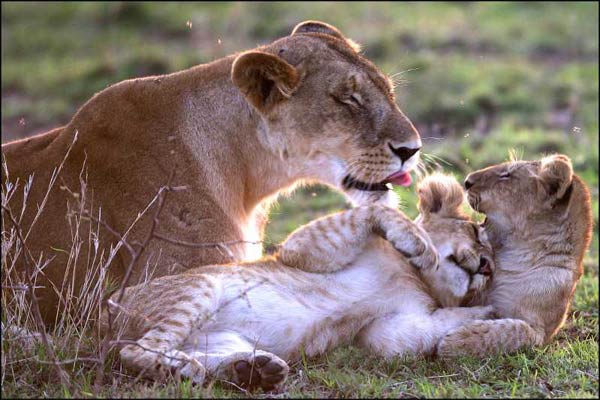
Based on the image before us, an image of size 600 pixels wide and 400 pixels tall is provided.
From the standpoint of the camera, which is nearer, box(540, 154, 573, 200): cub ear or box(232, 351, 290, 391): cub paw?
box(232, 351, 290, 391): cub paw

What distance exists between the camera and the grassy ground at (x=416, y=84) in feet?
14.3

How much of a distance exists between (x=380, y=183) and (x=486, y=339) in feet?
3.40

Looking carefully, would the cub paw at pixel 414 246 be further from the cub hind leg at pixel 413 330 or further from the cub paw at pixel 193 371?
the cub paw at pixel 193 371

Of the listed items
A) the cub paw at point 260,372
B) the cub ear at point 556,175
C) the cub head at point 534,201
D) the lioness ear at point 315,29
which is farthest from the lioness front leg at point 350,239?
the lioness ear at point 315,29

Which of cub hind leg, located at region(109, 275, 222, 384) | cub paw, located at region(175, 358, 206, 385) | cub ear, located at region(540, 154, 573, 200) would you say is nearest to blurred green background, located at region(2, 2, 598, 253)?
cub ear, located at region(540, 154, 573, 200)

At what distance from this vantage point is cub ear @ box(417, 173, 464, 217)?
5.37 metres

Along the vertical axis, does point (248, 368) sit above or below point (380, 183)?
below

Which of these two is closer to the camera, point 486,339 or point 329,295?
point 486,339

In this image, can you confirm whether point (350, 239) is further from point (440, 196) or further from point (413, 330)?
point (440, 196)

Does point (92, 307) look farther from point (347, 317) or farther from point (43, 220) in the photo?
point (347, 317)

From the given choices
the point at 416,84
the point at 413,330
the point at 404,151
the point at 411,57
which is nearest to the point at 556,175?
the point at 404,151

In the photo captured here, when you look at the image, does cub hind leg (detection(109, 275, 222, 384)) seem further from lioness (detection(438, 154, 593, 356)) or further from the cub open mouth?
lioness (detection(438, 154, 593, 356))

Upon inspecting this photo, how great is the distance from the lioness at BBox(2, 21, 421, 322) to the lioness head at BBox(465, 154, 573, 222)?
42 cm

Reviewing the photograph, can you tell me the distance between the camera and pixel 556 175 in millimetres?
5004
